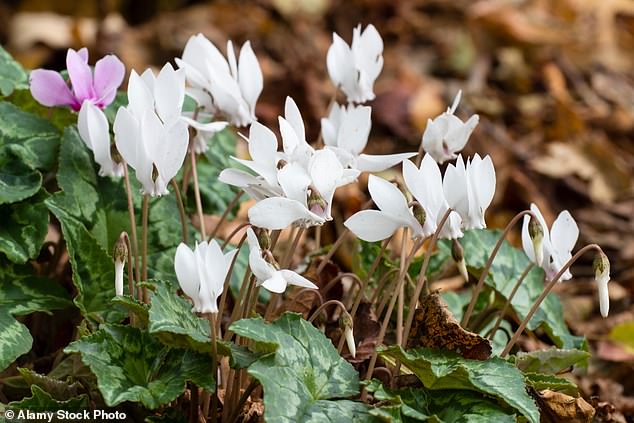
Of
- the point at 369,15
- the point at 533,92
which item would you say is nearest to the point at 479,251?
the point at 533,92

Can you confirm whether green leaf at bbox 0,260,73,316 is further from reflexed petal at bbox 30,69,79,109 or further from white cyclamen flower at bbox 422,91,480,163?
white cyclamen flower at bbox 422,91,480,163

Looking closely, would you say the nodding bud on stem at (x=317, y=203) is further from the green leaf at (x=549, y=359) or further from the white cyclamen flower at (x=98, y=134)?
the green leaf at (x=549, y=359)

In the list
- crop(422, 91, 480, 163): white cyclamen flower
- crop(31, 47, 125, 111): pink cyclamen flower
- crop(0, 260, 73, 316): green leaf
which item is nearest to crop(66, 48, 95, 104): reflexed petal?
crop(31, 47, 125, 111): pink cyclamen flower

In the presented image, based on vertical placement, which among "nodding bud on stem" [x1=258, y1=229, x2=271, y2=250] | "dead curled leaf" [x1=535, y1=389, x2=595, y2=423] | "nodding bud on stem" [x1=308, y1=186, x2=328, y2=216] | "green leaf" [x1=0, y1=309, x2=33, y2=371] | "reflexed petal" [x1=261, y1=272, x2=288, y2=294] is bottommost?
"dead curled leaf" [x1=535, y1=389, x2=595, y2=423]

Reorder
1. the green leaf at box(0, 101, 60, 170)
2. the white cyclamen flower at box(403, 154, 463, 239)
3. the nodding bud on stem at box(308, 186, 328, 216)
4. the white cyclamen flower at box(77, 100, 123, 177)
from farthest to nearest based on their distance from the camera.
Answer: the green leaf at box(0, 101, 60, 170)
the white cyclamen flower at box(77, 100, 123, 177)
the white cyclamen flower at box(403, 154, 463, 239)
the nodding bud on stem at box(308, 186, 328, 216)

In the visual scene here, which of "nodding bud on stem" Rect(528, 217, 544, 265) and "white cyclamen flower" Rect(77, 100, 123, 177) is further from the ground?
"white cyclamen flower" Rect(77, 100, 123, 177)

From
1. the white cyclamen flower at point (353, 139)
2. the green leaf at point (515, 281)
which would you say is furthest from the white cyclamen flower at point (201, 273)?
the green leaf at point (515, 281)

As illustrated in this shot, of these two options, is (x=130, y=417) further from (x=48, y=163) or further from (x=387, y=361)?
(x=48, y=163)
